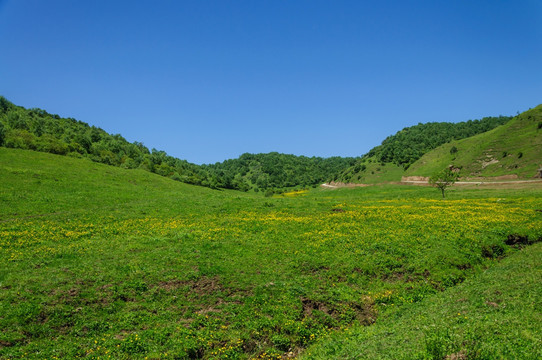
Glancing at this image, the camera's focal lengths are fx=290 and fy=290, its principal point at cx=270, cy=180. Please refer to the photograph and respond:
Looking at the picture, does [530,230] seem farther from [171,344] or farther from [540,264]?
[171,344]

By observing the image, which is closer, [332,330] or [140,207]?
[332,330]

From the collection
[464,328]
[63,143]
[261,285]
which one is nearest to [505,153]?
[464,328]

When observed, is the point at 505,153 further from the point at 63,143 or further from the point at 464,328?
the point at 63,143

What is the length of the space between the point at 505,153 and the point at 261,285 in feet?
387

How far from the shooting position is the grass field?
464 inches

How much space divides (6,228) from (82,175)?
1290 inches

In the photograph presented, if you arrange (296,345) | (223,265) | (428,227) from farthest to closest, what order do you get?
(428,227), (223,265), (296,345)

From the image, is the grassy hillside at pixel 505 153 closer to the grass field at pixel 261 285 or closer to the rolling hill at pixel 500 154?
the rolling hill at pixel 500 154

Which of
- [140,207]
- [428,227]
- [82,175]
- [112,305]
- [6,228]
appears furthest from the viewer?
[82,175]

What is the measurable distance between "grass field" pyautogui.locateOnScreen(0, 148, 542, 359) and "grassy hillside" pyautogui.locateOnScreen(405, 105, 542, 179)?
243 ft

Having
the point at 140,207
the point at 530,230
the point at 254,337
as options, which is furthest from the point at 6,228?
the point at 530,230

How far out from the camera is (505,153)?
3957 inches

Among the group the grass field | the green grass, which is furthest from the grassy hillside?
the green grass

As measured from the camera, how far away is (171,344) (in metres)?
12.2
